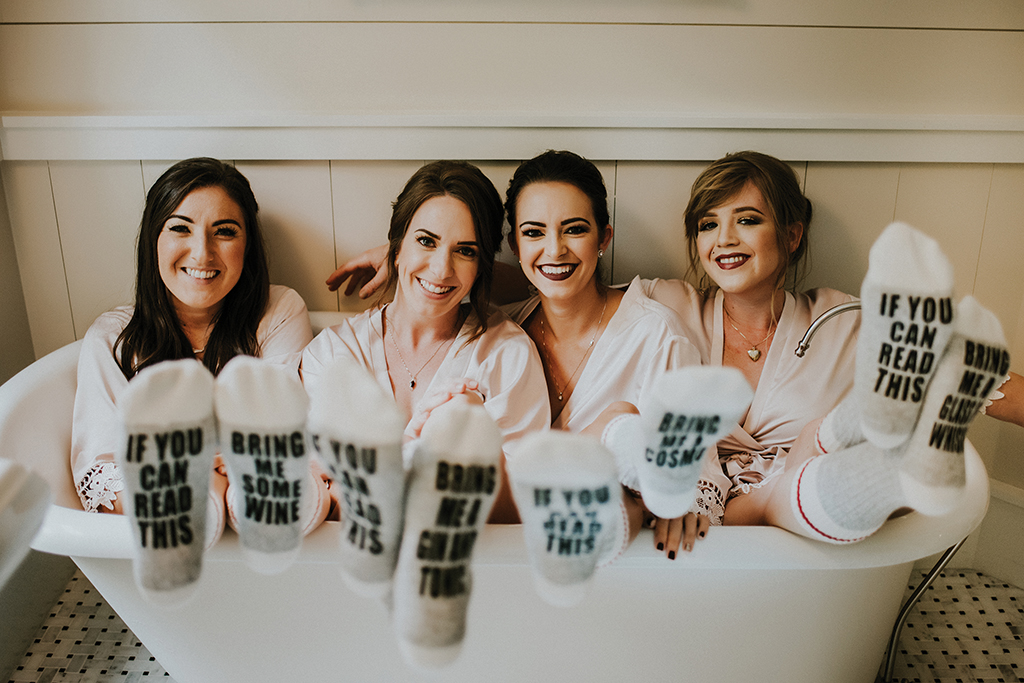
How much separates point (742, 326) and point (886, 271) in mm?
679

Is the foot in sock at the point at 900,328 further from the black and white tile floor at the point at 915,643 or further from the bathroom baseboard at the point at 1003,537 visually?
the bathroom baseboard at the point at 1003,537

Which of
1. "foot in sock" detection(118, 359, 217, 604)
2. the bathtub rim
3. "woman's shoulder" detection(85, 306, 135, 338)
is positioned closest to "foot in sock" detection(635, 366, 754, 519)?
the bathtub rim

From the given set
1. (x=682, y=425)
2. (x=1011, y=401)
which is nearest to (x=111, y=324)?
(x=682, y=425)

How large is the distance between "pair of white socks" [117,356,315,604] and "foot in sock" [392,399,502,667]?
167 mm

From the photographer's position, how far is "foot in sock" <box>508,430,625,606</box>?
29.3 inches

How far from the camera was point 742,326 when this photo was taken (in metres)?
1.51

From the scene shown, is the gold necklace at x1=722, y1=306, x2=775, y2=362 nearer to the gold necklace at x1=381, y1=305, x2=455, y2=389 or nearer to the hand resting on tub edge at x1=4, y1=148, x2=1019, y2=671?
the hand resting on tub edge at x1=4, y1=148, x2=1019, y2=671

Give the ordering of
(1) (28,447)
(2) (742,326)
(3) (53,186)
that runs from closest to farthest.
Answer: (1) (28,447) → (2) (742,326) → (3) (53,186)

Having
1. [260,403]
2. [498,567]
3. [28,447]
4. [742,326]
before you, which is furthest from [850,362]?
[28,447]

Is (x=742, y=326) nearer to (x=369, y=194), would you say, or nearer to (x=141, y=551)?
(x=369, y=194)

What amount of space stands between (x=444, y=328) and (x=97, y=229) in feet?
3.36

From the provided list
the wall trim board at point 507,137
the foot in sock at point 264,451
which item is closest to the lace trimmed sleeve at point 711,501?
the foot in sock at point 264,451

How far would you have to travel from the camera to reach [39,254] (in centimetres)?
173

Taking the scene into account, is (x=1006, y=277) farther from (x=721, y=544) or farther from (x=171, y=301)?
(x=171, y=301)
